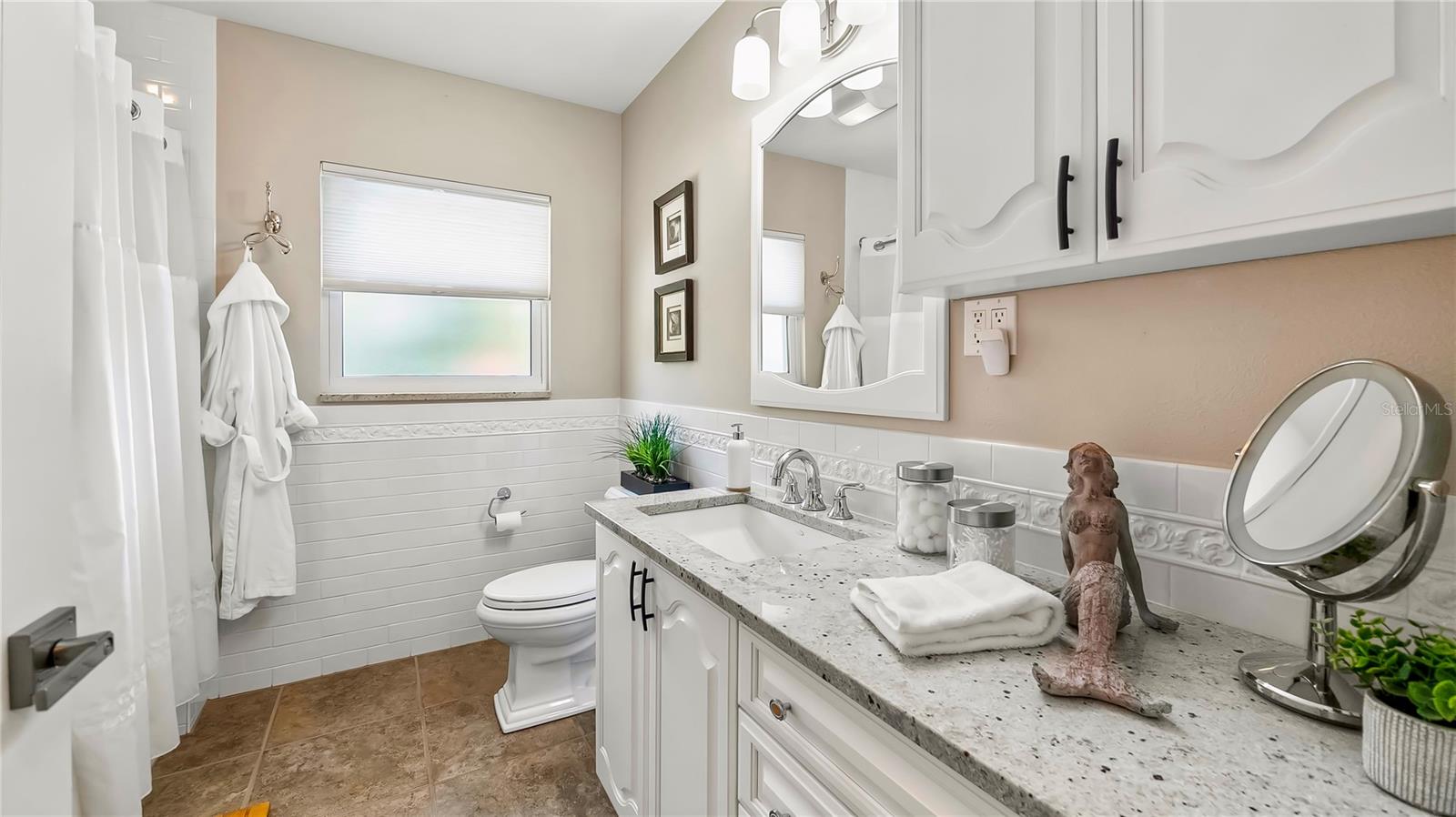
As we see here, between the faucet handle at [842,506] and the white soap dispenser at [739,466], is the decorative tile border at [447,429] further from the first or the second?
the faucet handle at [842,506]

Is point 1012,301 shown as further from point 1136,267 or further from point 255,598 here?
point 255,598

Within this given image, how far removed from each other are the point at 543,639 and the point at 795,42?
6.79ft

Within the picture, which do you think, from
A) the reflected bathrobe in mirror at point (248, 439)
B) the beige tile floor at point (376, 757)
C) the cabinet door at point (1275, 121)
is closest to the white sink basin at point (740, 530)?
the beige tile floor at point (376, 757)

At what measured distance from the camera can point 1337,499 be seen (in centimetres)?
72

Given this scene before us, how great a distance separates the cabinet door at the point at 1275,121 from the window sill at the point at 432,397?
259 cm

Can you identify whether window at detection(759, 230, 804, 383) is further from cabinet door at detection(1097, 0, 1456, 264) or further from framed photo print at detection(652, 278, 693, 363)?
cabinet door at detection(1097, 0, 1456, 264)

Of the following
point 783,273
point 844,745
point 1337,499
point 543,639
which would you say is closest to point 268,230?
point 543,639

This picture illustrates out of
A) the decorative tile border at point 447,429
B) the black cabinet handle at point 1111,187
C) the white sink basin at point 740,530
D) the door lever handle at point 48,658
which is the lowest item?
the white sink basin at point 740,530

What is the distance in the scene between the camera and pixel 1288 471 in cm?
78

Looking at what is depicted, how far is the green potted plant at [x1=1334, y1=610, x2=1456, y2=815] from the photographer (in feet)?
1.71

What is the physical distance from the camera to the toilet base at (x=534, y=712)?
7.13ft

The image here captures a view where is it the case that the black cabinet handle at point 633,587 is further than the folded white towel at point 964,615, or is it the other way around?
the black cabinet handle at point 633,587

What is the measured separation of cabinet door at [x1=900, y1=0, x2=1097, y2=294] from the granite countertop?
59cm

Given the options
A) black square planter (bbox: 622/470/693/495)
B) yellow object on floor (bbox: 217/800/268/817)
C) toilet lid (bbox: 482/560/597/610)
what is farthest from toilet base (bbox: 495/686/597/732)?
black square planter (bbox: 622/470/693/495)
